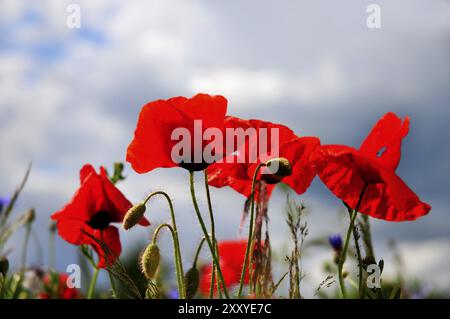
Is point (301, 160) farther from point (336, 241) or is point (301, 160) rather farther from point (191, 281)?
point (336, 241)

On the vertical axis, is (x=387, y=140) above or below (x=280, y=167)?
above

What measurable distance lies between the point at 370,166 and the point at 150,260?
0.45m

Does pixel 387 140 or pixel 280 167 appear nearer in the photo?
pixel 280 167

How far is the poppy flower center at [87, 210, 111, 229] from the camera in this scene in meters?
1.68

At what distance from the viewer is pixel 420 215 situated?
130 centimetres

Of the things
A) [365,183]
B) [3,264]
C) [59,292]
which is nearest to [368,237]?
[365,183]

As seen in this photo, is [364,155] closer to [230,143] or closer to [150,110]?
[230,143]

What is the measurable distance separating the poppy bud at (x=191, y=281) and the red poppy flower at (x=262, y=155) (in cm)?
19

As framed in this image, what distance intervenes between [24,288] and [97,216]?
5.25 ft

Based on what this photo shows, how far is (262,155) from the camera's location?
1.27 meters

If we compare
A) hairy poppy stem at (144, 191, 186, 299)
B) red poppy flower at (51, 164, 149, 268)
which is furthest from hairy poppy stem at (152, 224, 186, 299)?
red poppy flower at (51, 164, 149, 268)

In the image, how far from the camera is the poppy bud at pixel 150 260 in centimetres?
122

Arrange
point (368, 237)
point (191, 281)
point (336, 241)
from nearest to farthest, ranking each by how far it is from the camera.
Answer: point (191, 281), point (368, 237), point (336, 241)
